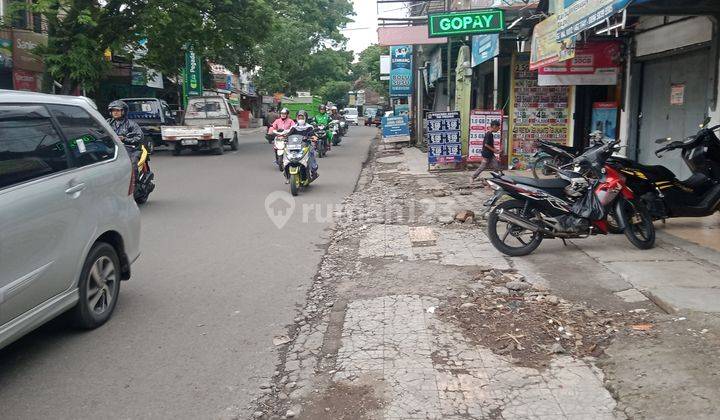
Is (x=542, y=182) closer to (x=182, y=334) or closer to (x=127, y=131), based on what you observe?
(x=182, y=334)

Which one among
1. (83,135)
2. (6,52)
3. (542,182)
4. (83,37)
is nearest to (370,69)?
(83,37)

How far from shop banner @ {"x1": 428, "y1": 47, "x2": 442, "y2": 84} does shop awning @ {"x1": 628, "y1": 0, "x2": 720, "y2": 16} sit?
1666cm

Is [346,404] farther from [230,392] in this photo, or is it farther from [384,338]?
[384,338]

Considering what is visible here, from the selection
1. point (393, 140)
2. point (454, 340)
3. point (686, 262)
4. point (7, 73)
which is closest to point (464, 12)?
point (686, 262)

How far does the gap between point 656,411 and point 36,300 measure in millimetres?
3745

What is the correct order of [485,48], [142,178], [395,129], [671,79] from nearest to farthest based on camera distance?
1. [671,79]
2. [142,178]
3. [485,48]
4. [395,129]

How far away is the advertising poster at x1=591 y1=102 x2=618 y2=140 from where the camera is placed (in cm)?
1189

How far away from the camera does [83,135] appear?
484cm

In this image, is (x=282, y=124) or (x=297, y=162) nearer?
(x=297, y=162)

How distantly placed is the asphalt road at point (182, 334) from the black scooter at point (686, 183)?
3951 mm

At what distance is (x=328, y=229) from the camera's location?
29.7 ft

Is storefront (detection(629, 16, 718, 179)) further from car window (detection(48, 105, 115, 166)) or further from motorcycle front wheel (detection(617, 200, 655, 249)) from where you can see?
car window (detection(48, 105, 115, 166))

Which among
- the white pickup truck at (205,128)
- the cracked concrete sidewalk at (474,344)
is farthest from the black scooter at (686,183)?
the white pickup truck at (205,128)

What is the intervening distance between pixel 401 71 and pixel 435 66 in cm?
159
